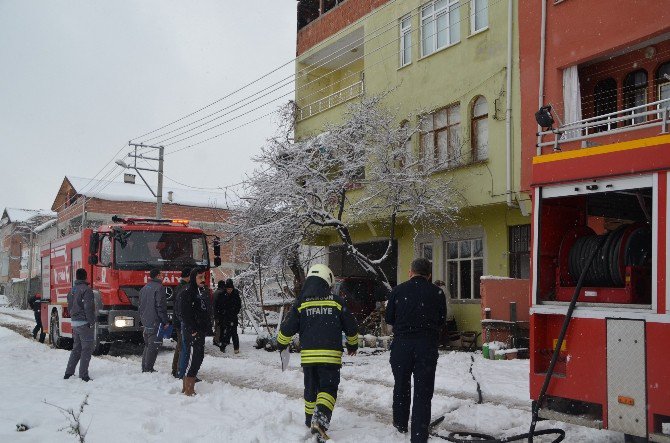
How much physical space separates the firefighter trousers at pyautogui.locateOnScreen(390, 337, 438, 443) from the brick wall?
16808mm

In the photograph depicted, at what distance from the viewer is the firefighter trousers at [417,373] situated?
630 cm

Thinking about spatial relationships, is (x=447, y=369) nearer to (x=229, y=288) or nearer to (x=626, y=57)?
(x=229, y=288)

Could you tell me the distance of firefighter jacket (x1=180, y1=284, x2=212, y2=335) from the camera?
9539 mm

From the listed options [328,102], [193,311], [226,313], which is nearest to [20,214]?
[328,102]

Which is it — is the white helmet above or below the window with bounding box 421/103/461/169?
below

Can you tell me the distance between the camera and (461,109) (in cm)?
1783

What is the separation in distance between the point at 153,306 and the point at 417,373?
23.2 feet

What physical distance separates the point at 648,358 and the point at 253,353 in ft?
37.0

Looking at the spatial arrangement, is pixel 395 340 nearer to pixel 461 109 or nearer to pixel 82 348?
pixel 82 348

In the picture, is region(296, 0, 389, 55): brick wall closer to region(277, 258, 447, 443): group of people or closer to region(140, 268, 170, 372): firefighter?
region(140, 268, 170, 372): firefighter

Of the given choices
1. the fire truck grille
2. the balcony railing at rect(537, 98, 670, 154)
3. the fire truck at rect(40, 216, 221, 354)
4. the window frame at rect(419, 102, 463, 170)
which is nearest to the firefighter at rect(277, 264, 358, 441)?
the balcony railing at rect(537, 98, 670, 154)

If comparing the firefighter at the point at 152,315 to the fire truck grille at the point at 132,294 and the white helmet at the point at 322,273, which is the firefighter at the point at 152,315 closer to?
the fire truck grille at the point at 132,294

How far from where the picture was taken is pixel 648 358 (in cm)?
539

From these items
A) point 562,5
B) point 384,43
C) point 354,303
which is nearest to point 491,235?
point 354,303
